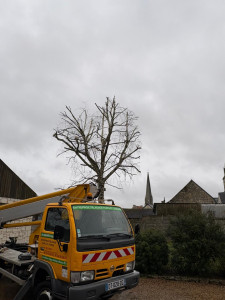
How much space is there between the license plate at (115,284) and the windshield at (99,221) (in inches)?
33.5

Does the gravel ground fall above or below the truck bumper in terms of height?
below

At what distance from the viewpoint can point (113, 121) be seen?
57.2 feet

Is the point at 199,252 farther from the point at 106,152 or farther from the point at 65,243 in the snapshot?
the point at 106,152

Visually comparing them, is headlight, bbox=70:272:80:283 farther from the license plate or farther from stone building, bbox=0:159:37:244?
stone building, bbox=0:159:37:244

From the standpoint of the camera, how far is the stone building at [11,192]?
38.8ft

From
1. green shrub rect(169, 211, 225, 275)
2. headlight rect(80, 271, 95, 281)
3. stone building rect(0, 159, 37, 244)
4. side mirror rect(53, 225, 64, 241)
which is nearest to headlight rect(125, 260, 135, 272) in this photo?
headlight rect(80, 271, 95, 281)

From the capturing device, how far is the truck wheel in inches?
166

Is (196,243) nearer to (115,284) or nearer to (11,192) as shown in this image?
(115,284)

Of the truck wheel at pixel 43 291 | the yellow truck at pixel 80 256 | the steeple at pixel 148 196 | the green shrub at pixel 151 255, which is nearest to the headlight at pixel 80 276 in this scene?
the yellow truck at pixel 80 256

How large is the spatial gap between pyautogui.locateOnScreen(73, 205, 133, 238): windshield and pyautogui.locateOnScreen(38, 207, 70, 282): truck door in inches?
9.9

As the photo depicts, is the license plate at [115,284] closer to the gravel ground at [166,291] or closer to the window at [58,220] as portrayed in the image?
the window at [58,220]

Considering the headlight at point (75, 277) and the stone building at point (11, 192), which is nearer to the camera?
the headlight at point (75, 277)

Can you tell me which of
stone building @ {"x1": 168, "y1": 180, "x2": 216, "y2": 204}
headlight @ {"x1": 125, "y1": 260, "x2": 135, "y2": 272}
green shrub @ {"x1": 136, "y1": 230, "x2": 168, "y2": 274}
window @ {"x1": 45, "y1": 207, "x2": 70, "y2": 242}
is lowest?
green shrub @ {"x1": 136, "y1": 230, "x2": 168, "y2": 274}

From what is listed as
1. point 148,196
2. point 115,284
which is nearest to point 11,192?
point 115,284
